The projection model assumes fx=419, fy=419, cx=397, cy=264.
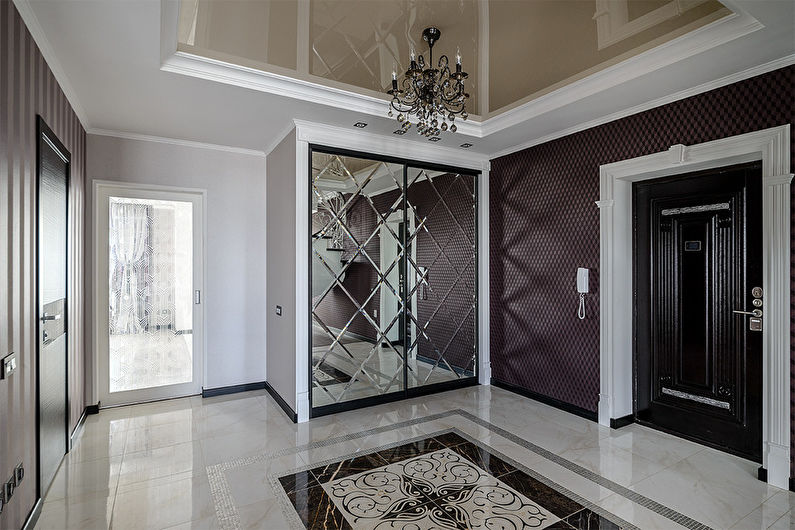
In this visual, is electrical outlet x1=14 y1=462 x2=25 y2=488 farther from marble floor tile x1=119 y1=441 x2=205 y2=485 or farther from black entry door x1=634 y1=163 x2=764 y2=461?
black entry door x1=634 y1=163 x2=764 y2=461

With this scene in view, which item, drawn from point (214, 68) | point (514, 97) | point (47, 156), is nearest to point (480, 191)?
point (514, 97)

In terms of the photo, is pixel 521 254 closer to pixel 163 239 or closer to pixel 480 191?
pixel 480 191

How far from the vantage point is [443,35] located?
3.36 metres

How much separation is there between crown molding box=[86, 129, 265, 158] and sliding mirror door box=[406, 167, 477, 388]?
188cm

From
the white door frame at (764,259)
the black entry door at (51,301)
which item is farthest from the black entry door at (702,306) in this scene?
the black entry door at (51,301)

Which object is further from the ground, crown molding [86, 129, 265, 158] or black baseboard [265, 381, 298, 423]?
crown molding [86, 129, 265, 158]

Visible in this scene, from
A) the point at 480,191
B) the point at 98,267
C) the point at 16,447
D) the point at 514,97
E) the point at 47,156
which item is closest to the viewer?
the point at 16,447

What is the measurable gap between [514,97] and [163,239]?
3772 mm

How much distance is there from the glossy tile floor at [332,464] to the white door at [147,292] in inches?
12.4

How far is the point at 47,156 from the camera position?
Result: 2.72 meters

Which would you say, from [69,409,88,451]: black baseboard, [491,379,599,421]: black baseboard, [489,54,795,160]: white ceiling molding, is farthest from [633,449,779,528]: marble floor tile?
[69,409,88,451]: black baseboard

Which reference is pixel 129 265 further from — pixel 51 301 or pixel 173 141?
pixel 51 301

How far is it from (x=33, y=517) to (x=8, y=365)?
3.17 feet

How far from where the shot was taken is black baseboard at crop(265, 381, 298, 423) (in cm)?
383
